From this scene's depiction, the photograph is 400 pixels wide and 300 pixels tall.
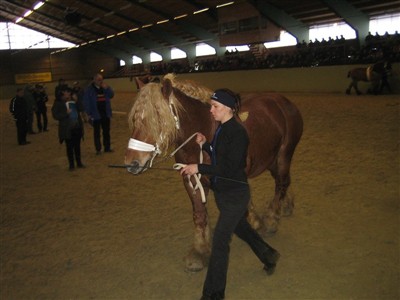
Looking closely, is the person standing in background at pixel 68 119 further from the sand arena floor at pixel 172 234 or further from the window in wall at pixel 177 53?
the window in wall at pixel 177 53

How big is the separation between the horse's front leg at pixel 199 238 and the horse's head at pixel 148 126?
1.99 ft

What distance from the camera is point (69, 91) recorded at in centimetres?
695

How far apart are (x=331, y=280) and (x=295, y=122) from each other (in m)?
1.75

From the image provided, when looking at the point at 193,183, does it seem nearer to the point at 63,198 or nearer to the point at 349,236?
the point at 349,236

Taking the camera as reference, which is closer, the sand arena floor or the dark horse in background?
the sand arena floor

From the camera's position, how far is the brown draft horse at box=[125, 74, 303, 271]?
253cm

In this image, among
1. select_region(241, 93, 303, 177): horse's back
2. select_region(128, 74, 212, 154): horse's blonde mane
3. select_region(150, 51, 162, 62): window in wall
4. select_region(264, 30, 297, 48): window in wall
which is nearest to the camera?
select_region(128, 74, 212, 154): horse's blonde mane

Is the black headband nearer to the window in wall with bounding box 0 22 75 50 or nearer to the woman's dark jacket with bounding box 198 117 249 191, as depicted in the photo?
the woman's dark jacket with bounding box 198 117 249 191

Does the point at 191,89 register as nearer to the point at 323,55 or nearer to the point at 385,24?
the point at 323,55

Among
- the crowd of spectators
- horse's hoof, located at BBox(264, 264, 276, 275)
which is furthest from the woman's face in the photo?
the crowd of spectators

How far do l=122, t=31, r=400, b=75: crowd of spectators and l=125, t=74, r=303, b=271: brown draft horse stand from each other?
14630mm

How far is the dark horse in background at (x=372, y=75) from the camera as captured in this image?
1459 centimetres

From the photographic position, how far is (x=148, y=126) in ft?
8.25

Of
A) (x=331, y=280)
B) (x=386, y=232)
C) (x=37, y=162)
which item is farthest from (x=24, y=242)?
(x=37, y=162)
